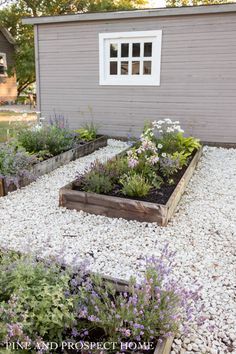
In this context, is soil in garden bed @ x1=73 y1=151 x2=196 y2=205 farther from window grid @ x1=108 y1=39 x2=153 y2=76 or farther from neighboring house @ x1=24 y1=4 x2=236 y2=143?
window grid @ x1=108 y1=39 x2=153 y2=76

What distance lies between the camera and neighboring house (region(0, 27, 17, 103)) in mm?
15977

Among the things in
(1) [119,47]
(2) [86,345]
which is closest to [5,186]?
(2) [86,345]

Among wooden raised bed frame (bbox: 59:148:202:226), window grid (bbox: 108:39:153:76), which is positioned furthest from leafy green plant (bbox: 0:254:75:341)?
window grid (bbox: 108:39:153:76)

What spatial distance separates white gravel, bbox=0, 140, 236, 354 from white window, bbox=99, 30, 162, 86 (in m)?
3.30

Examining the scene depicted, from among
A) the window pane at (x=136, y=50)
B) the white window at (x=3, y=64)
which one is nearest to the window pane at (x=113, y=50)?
the window pane at (x=136, y=50)

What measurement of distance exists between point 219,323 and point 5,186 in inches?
114

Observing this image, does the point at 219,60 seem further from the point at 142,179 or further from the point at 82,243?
the point at 82,243

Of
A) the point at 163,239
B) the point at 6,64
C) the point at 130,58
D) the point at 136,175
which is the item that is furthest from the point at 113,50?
the point at 6,64

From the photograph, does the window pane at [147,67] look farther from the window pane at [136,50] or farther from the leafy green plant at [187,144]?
the leafy green plant at [187,144]

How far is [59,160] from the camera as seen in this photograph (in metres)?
4.92

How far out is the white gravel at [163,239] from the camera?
75.9 inches

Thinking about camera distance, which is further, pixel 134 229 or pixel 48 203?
pixel 48 203

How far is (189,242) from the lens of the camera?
9.29ft

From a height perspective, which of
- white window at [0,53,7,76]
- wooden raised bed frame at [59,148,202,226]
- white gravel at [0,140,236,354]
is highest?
white window at [0,53,7,76]
